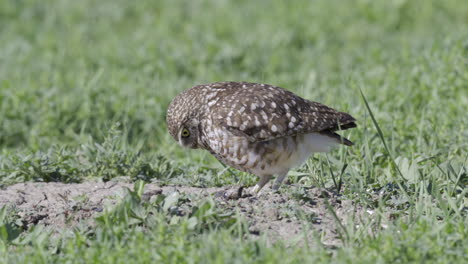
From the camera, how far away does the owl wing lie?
5293 millimetres

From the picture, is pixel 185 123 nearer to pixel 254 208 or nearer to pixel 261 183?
pixel 261 183

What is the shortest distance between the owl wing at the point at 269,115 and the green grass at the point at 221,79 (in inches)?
11.8

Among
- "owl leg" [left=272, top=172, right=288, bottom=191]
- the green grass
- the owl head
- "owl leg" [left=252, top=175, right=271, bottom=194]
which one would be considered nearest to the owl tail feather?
the green grass

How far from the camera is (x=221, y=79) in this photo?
348 inches

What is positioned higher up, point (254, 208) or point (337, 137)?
point (337, 137)

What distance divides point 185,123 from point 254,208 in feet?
2.96

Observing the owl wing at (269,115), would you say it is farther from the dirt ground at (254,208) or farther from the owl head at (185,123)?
the dirt ground at (254,208)

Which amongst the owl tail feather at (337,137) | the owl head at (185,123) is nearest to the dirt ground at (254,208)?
the owl head at (185,123)

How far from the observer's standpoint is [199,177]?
5918mm

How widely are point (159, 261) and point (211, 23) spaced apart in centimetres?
661

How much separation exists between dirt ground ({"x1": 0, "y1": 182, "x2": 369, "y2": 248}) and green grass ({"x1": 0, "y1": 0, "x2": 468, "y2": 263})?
160mm

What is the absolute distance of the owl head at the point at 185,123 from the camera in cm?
543

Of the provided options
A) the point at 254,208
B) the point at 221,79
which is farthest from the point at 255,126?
the point at 221,79

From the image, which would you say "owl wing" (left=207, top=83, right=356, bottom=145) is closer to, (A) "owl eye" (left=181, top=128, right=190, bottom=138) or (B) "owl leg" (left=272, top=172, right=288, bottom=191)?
(A) "owl eye" (left=181, top=128, right=190, bottom=138)
